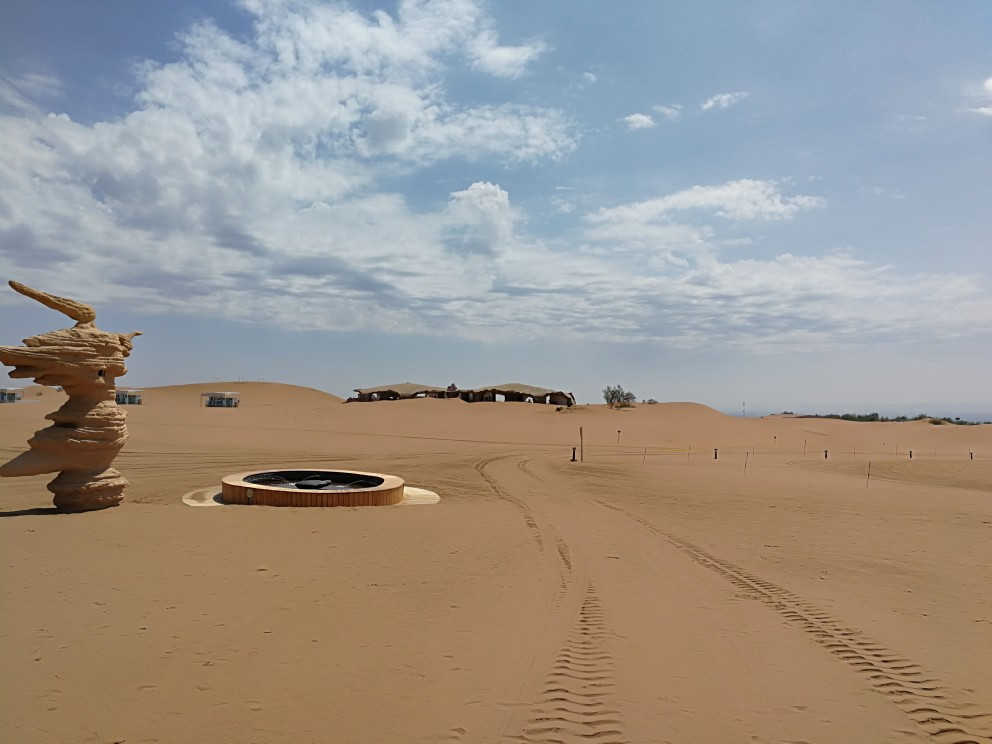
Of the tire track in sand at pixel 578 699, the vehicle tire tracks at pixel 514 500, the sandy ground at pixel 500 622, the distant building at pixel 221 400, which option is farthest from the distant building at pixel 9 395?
the tire track in sand at pixel 578 699

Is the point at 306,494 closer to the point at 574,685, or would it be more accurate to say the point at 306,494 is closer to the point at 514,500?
the point at 514,500

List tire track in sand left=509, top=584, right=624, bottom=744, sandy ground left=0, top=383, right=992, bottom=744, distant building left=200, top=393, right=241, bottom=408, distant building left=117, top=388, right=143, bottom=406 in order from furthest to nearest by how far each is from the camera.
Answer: distant building left=200, top=393, right=241, bottom=408 < distant building left=117, top=388, right=143, bottom=406 < sandy ground left=0, top=383, right=992, bottom=744 < tire track in sand left=509, top=584, right=624, bottom=744

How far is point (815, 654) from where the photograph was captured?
5.65m

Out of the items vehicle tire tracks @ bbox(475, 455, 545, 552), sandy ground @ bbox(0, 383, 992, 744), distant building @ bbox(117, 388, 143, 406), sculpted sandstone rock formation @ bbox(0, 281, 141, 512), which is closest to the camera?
sandy ground @ bbox(0, 383, 992, 744)

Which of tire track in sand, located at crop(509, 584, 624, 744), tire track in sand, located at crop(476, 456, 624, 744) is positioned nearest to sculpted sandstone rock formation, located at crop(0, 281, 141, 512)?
tire track in sand, located at crop(476, 456, 624, 744)

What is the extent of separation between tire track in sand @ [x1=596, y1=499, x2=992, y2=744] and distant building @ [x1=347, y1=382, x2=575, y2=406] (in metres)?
51.3

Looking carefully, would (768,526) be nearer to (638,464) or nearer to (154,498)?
(638,464)

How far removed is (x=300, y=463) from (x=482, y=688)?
18828mm

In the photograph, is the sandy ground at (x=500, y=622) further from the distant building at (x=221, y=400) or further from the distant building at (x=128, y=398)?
the distant building at (x=128, y=398)

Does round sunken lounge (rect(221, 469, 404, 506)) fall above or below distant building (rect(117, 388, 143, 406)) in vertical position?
below

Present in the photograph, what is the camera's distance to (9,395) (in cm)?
6062

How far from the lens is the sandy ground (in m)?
4.34

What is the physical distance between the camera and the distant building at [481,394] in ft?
198

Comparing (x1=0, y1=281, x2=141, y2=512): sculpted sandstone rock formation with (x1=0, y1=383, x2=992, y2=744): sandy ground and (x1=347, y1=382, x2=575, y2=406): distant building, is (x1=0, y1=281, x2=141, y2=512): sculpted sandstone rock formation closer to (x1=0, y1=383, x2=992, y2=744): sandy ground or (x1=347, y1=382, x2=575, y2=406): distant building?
(x1=0, y1=383, x2=992, y2=744): sandy ground
